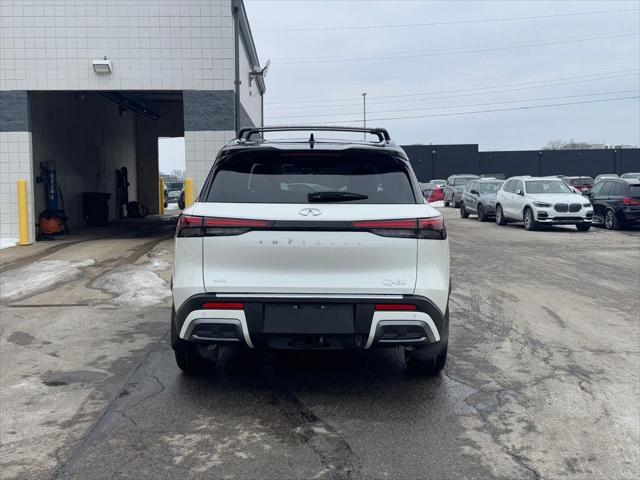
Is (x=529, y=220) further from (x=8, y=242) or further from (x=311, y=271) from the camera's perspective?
(x=311, y=271)

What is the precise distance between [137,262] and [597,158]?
54002 millimetres

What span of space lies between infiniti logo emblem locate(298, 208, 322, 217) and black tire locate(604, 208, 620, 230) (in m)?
18.3

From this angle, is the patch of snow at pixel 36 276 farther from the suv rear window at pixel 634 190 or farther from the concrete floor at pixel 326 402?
the suv rear window at pixel 634 190

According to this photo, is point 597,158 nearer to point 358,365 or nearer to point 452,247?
point 452,247

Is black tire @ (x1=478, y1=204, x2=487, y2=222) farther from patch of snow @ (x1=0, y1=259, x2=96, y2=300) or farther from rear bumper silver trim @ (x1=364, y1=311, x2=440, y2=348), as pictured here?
rear bumper silver trim @ (x1=364, y1=311, x2=440, y2=348)

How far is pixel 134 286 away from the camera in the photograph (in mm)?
10164

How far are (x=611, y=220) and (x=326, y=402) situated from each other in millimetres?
18179

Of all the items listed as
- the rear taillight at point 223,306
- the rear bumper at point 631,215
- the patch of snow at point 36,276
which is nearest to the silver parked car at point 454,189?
the rear bumper at point 631,215

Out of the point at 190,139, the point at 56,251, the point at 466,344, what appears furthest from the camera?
the point at 190,139

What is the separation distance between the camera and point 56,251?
14.9 meters

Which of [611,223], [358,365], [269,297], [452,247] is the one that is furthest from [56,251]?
[611,223]

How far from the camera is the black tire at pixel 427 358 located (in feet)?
17.0

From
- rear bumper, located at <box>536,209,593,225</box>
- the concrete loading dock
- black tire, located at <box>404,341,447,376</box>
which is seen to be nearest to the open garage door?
the concrete loading dock

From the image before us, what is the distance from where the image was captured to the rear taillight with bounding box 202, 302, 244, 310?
4.48 m
